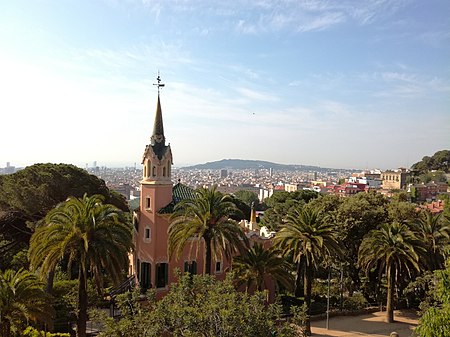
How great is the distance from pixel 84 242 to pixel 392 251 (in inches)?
644

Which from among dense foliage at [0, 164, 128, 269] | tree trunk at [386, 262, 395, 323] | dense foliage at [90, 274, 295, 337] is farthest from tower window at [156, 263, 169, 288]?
dense foliage at [90, 274, 295, 337]

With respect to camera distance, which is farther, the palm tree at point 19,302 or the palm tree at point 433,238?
the palm tree at point 433,238

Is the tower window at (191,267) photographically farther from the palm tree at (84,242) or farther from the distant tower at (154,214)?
the palm tree at (84,242)

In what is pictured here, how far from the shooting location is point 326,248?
2075 cm

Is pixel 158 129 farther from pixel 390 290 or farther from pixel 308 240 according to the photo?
pixel 390 290

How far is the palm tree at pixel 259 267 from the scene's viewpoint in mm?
20734

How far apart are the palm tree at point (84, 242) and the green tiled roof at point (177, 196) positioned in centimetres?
793

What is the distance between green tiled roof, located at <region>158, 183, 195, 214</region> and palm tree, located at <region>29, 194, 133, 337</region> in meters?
7.93

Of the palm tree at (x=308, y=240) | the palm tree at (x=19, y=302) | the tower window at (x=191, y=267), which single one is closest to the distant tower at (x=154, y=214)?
the tower window at (x=191, y=267)

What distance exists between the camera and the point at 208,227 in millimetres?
19312

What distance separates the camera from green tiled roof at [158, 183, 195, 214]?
2416 cm

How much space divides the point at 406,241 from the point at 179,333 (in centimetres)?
1696

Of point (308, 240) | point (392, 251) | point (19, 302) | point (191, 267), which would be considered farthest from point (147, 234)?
point (392, 251)

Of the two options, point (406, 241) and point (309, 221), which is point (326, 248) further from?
point (406, 241)
